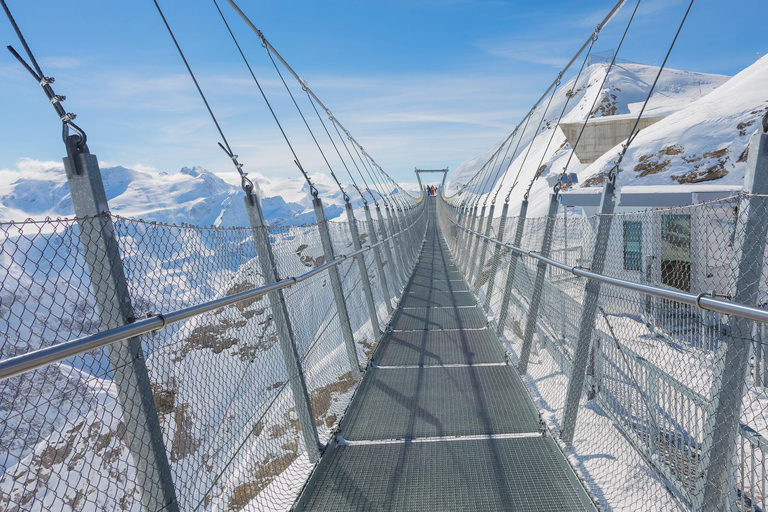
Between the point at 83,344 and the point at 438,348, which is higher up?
the point at 83,344

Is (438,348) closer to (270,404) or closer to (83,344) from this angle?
(270,404)

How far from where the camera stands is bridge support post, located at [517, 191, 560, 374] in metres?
Answer: 3.59

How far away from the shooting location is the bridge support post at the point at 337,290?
3.78 meters

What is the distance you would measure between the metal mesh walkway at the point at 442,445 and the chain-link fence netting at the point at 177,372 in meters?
0.22

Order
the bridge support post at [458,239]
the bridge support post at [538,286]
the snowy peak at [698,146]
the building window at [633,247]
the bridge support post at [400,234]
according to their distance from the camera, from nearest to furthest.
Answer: the bridge support post at [538,286] → the building window at [633,247] → the bridge support post at [400,234] → the bridge support post at [458,239] → the snowy peak at [698,146]

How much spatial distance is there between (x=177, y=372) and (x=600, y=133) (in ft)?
80.3

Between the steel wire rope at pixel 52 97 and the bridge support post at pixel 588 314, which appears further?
the bridge support post at pixel 588 314

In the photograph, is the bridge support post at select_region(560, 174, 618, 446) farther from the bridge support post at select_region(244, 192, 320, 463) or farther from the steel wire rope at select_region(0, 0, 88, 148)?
the steel wire rope at select_region(0, 0, 88, 148)

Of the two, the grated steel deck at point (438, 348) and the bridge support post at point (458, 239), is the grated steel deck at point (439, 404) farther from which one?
the bridge support post at point (458, 239)

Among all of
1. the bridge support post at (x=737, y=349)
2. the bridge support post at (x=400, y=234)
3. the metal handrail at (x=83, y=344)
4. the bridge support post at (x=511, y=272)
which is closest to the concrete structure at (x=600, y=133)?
the bridge support post at (x=400, y=234)

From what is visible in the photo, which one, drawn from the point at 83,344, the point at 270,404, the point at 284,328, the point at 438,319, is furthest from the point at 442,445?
the point at 438,319

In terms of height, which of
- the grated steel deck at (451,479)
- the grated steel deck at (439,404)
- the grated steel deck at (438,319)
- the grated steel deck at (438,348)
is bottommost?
the grated steel deck at (438,319)

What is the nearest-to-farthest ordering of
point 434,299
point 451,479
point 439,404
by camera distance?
1. point 451,479
2. point 439,404
3. point 434,299

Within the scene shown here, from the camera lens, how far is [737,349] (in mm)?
1782
